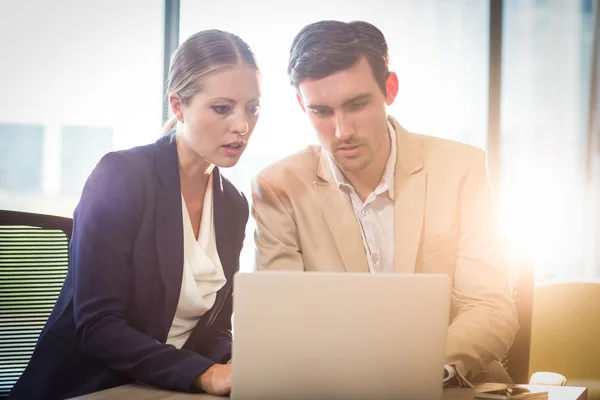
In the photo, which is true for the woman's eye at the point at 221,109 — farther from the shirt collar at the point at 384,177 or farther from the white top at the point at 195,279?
the shirt collar at the point at 384,177

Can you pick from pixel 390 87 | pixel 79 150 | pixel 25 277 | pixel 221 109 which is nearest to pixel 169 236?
pixel 221 109

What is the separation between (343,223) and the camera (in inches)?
83.7

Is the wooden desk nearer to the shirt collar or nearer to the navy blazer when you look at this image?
the navy blazer

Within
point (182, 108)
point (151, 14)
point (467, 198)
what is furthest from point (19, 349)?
point (151, 14)

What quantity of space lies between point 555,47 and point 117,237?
3.27 m

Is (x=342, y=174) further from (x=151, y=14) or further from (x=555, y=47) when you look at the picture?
(x=555, y=47)

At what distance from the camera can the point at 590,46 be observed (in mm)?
4168

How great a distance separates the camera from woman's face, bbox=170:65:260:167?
1943 mm

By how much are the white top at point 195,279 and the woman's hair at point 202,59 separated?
0.32 metres

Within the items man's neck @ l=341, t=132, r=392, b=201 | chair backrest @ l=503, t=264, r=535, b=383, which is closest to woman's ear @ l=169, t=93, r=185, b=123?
man's neck @ l=341, t=132, r=392, b=201

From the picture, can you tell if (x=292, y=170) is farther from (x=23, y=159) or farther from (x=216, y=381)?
(x=23, y=159)

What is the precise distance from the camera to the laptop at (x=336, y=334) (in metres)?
1.17

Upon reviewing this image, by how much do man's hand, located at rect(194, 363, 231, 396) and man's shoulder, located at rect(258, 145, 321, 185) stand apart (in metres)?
0.80

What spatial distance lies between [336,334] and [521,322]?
1144mm
